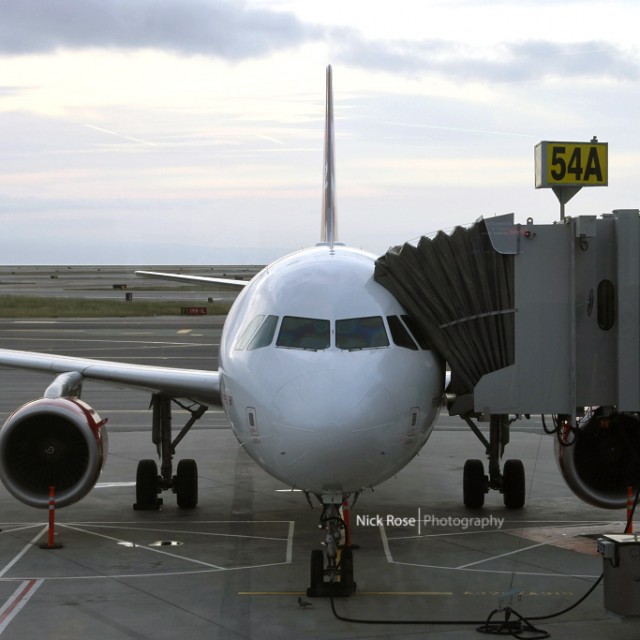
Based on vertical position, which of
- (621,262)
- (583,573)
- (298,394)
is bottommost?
(583,573)

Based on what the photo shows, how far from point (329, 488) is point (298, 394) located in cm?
122

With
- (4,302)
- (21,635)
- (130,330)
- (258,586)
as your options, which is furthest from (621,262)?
(4,302)

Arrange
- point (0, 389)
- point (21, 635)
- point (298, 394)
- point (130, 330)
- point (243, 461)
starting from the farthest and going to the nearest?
point (130, 330) < point (0, 389) < point (243, 461) < point (298, 394) < point (21, 635)

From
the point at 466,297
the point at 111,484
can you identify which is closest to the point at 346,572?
the point at 466,297

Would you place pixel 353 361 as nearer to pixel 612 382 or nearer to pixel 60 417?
pixel 612 382

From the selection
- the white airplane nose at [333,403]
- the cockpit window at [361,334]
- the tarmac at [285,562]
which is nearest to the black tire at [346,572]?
the tarmac at [285,562]

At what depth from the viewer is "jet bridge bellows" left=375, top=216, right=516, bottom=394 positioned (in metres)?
14.6

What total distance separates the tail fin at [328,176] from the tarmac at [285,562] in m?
5.10

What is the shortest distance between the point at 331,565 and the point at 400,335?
290 cm

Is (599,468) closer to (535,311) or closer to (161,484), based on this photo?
(535,311)

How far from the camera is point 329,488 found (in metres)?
13.8

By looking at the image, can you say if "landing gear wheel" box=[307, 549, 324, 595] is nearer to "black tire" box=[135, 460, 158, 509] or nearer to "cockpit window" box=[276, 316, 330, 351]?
"cockpit window" box=[276, 316, 330, 351]

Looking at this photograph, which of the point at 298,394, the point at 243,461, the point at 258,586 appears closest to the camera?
the point at 298,394

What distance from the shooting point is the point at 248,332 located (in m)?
15.1
